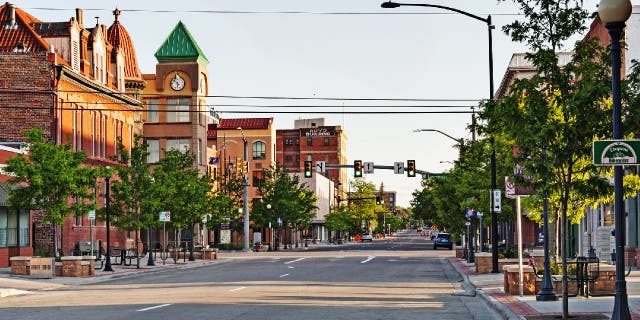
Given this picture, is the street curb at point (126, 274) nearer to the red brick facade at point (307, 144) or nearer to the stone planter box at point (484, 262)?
the stone planter box at point (484, 262)

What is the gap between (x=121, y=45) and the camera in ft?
264

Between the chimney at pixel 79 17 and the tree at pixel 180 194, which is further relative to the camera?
the chimney at pixel 79 17

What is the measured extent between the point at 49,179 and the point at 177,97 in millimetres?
55470

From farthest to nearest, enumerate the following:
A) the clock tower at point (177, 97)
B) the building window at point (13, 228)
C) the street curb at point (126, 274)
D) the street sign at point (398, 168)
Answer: the clock tower at point (177, 97) < the street sign at point (398, 168) < the building window at point (13, 228) < the street curb at point (126, 274)

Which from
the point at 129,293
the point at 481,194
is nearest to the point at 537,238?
the point at 481,194

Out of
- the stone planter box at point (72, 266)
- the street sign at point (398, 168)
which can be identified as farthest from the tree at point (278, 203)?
the stone planter box at point (72, 266)

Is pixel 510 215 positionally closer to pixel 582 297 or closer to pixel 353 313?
pixel 582 297

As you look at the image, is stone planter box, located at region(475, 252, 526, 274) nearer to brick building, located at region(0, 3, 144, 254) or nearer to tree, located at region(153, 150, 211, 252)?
tree, located at region(153, 150, 211, 252)

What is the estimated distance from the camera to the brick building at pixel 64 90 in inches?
2137

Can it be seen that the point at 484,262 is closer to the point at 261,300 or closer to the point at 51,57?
the point at 261,300

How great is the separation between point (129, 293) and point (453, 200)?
32159 mm

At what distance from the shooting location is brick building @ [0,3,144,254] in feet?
178

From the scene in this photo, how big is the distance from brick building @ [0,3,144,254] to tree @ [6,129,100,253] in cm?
771

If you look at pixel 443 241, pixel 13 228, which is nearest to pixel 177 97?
pixel 443 241
